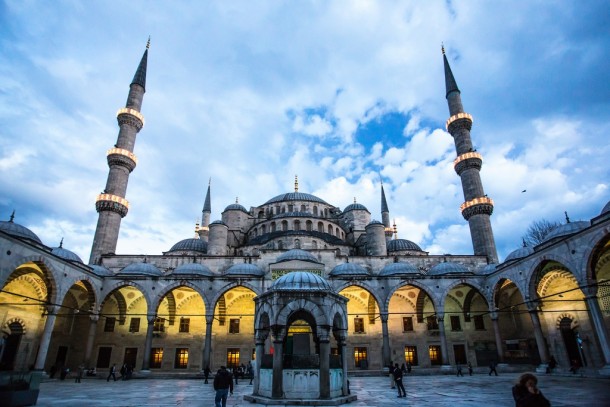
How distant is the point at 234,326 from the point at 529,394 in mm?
21277

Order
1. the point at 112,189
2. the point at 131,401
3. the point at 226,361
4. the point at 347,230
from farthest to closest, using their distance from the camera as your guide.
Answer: the point at 347,230 → the point at 112,189 → the point at 226,361 → the point at 131,401

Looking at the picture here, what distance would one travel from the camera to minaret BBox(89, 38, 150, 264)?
24.8 metres

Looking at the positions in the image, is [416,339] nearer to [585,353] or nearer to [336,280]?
[336,280]

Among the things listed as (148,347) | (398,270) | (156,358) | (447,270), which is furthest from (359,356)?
(156,358)

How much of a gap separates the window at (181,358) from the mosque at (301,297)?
2.4 inches

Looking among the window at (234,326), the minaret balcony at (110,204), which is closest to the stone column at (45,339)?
the window at (234,326)

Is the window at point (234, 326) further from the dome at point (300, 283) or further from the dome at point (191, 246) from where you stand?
the dome at point (300, 283)

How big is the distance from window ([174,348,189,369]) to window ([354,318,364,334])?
10.6 metres

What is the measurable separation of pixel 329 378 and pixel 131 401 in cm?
497

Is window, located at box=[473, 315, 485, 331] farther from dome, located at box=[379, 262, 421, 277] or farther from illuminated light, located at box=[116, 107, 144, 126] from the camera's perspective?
illuminated light, located at box=[116, 107, 144, 126]

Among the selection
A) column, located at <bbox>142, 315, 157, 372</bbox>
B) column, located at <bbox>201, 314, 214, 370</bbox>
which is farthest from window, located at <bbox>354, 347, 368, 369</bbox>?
column, located at <bbox>142, 315, 157, 372</bbox>

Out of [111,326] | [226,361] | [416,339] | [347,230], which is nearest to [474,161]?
[347,230]

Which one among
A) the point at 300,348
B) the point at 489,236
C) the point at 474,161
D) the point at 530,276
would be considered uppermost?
the point at 474,161

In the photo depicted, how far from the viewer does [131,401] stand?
880 cm
